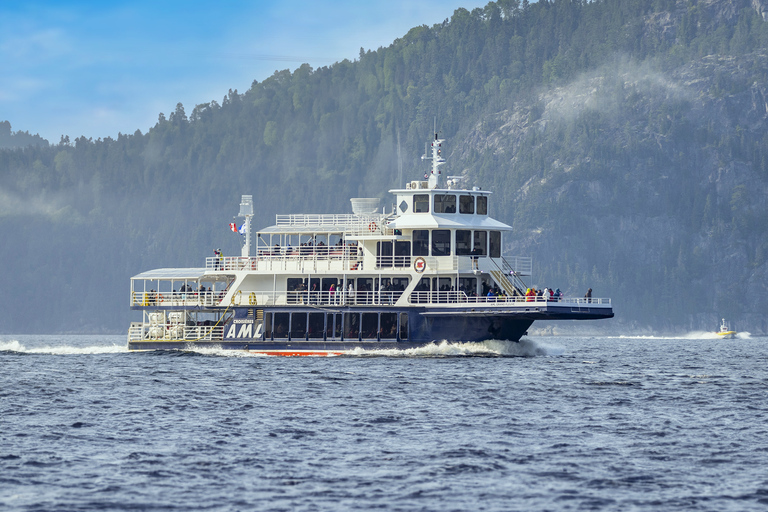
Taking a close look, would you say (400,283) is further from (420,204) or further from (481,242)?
(481,242)

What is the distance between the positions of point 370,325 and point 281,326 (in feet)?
17.5

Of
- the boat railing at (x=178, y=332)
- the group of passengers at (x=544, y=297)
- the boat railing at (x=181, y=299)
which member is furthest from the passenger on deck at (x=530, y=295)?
the boat railing at (x=178, y=332)

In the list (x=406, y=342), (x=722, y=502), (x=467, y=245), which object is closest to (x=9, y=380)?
Answer: (x=406, y=342)

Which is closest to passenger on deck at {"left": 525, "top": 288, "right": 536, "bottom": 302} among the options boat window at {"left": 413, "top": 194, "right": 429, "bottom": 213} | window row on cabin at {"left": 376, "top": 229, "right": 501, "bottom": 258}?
window row on cabin at {"left": 376, "top": 229, "right": 501, "bottom": 258}

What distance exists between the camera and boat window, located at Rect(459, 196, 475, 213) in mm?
60425

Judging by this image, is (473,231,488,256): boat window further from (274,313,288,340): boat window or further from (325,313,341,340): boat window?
(274,313,288,340): boat window

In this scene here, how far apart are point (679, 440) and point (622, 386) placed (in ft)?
48.9

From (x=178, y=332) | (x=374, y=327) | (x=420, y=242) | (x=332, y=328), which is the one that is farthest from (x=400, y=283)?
(x=178, y=332)

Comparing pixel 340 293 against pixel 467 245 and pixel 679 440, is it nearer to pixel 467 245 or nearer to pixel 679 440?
pixel 467 245

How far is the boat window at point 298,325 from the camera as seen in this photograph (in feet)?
199

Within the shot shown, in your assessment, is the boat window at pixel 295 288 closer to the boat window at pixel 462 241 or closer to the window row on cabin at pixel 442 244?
the window row on cabin at pixel 442 244

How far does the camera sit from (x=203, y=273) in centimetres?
6519

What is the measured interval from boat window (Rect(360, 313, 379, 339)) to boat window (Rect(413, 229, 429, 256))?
13.5 feet

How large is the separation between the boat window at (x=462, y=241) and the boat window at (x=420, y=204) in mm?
2443
